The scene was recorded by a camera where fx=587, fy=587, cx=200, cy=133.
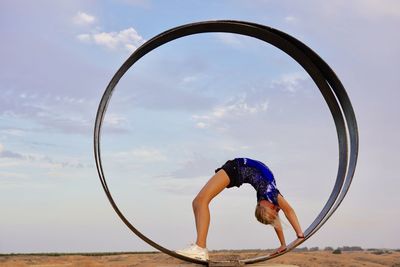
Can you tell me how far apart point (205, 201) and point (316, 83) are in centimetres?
235

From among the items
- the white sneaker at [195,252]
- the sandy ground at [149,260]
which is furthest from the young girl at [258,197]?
the sandy ground at [149,260]

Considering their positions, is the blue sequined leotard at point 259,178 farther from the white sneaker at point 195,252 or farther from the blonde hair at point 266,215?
the white sneaker at point 195,252

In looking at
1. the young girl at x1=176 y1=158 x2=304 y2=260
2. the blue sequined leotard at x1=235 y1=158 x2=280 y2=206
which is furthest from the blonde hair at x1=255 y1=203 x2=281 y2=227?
the blue sequined leotard at x1=235 y1=158 x2=280 y2=206

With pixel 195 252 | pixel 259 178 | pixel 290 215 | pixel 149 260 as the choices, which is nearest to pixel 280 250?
pixel 290 215

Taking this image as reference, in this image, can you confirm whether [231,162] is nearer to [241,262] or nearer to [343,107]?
[241,262]

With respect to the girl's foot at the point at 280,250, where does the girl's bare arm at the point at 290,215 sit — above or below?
above

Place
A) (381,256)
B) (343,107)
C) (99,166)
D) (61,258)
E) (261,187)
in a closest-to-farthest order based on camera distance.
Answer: (99,166), (261,187), (343,107), (61,258), (381,256)

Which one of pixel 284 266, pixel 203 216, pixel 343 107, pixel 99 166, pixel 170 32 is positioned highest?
pixel 170 32

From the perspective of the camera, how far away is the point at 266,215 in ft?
24.0

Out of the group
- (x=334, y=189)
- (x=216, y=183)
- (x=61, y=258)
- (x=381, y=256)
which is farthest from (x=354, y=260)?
(x=216, y=183)

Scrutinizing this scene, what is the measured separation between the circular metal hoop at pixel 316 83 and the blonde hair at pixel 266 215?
0.37 m

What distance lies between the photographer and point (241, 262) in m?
7.31

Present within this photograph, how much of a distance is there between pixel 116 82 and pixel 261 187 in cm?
225

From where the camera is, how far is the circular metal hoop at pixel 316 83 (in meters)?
7.14
